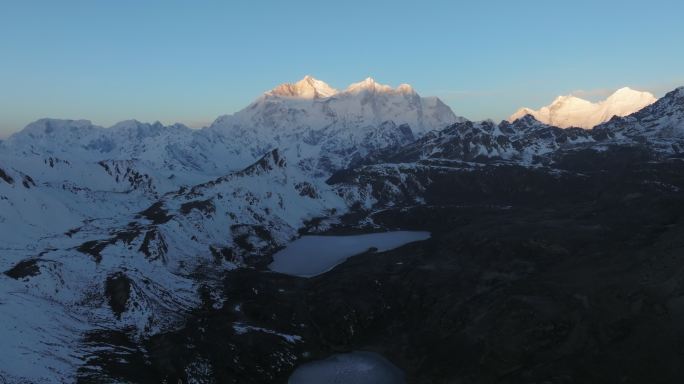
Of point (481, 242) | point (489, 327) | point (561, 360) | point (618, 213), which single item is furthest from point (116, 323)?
point (618, 213)

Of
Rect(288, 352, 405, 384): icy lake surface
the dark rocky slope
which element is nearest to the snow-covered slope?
the dark rocky slope

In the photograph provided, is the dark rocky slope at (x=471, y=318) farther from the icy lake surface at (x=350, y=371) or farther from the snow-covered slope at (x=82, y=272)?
the snow-covered slope at (x=82, y=272)

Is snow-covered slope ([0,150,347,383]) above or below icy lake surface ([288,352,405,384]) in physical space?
above

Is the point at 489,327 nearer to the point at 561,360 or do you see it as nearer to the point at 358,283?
the point at 561,360

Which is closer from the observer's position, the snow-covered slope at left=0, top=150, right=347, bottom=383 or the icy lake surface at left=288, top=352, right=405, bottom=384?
the snow-covered slope at left=0, top=150, right=347, bottom=383

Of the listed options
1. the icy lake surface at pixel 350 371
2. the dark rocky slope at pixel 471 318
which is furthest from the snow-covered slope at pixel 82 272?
the icy lake surface at pixel 350 371

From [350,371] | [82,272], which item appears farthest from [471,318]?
[82,272]

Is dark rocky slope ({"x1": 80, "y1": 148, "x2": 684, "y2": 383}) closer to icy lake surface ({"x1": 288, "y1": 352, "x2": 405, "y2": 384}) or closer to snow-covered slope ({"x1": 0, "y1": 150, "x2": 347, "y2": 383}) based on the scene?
icy lake surface ({"x1": 288, "y1": 352, "x2": 405, "y2": 384})

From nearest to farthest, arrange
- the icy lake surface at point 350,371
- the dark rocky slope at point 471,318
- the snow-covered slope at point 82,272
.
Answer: the snow-covered slope at point 82,272
the dark rocky slope at point 471,318
the icy lake surface at point 350,371
